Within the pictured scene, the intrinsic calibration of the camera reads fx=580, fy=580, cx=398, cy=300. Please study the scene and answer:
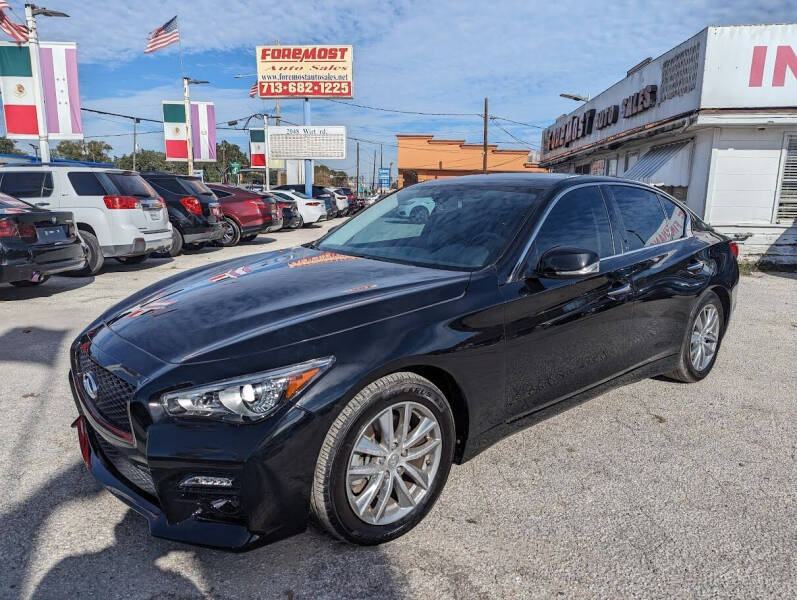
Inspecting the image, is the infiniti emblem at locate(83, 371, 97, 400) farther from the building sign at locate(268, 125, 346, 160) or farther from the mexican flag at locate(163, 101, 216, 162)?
the building sign at locate(268, 125, 346, 160)

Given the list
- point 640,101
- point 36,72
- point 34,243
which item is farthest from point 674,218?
point 36,72

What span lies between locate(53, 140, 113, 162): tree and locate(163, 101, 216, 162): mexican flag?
44255 millimetres

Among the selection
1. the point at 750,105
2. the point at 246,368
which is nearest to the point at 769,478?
the point at 246,368

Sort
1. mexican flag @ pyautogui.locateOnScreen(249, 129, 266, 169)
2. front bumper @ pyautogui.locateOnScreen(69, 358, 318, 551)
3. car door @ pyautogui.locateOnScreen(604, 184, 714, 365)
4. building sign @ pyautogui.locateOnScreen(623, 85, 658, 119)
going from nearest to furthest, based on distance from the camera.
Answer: front bumper @ pyautogui.locateOnScreen(69, 358, 318, 551) → car door @ pyautogui.locateOnScreen(604, 184, 714, 365) → building sign @ pyautogui.locateOnScreen(623, 85, 658, 119) → mexican flag @ pyautogui.locateOnScreen(249, 129, 266, 169)

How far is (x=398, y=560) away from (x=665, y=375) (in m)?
3.09

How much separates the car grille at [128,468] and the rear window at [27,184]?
819cm

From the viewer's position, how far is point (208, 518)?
7.08ft

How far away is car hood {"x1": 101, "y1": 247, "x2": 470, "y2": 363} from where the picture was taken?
7.55 feet

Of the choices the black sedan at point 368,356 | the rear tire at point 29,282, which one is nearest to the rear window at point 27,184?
the rear tire at point 29,282

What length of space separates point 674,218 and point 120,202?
8.10 m

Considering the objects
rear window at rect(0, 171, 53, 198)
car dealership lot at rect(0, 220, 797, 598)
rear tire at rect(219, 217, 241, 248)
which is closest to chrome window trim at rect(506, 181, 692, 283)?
car dealership lot at rect(0, 220, 797, 598)

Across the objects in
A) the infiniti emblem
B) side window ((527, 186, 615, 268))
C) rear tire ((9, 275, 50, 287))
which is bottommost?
rear tire ((9, 275, 50, 287))

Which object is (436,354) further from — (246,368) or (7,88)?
(7,88)

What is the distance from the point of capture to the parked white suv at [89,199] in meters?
9.04
